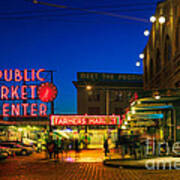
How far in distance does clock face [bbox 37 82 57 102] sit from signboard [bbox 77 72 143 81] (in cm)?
2307

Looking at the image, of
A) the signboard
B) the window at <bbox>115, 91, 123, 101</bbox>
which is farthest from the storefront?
the signboard

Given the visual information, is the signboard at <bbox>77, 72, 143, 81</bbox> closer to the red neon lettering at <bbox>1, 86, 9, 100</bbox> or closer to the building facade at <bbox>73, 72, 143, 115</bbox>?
the building facade at <bbox>73, 72, 143, 115</bbox>

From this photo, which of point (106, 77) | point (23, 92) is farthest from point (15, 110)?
point (106, 77)

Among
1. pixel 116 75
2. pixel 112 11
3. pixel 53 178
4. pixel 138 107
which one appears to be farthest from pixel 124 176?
pixel 116 75

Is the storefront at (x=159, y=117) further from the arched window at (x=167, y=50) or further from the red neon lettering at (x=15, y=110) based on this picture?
the red neon lettering at (x=15, y=110)

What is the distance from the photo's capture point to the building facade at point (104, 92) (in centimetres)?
5878

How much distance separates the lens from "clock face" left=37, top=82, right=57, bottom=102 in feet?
126

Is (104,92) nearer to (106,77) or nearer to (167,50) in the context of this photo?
(106,77)

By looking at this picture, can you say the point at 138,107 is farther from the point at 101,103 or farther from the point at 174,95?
the point at 101,103

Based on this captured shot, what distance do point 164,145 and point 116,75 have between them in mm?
40235

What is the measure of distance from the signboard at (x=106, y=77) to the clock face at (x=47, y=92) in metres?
23.1

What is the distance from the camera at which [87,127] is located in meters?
44.0

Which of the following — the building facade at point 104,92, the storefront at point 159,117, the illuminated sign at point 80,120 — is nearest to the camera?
the storefront at point 159,117

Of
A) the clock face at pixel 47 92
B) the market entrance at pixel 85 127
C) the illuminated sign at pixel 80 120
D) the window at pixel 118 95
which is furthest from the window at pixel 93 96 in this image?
the clock face at pixel 47 92
